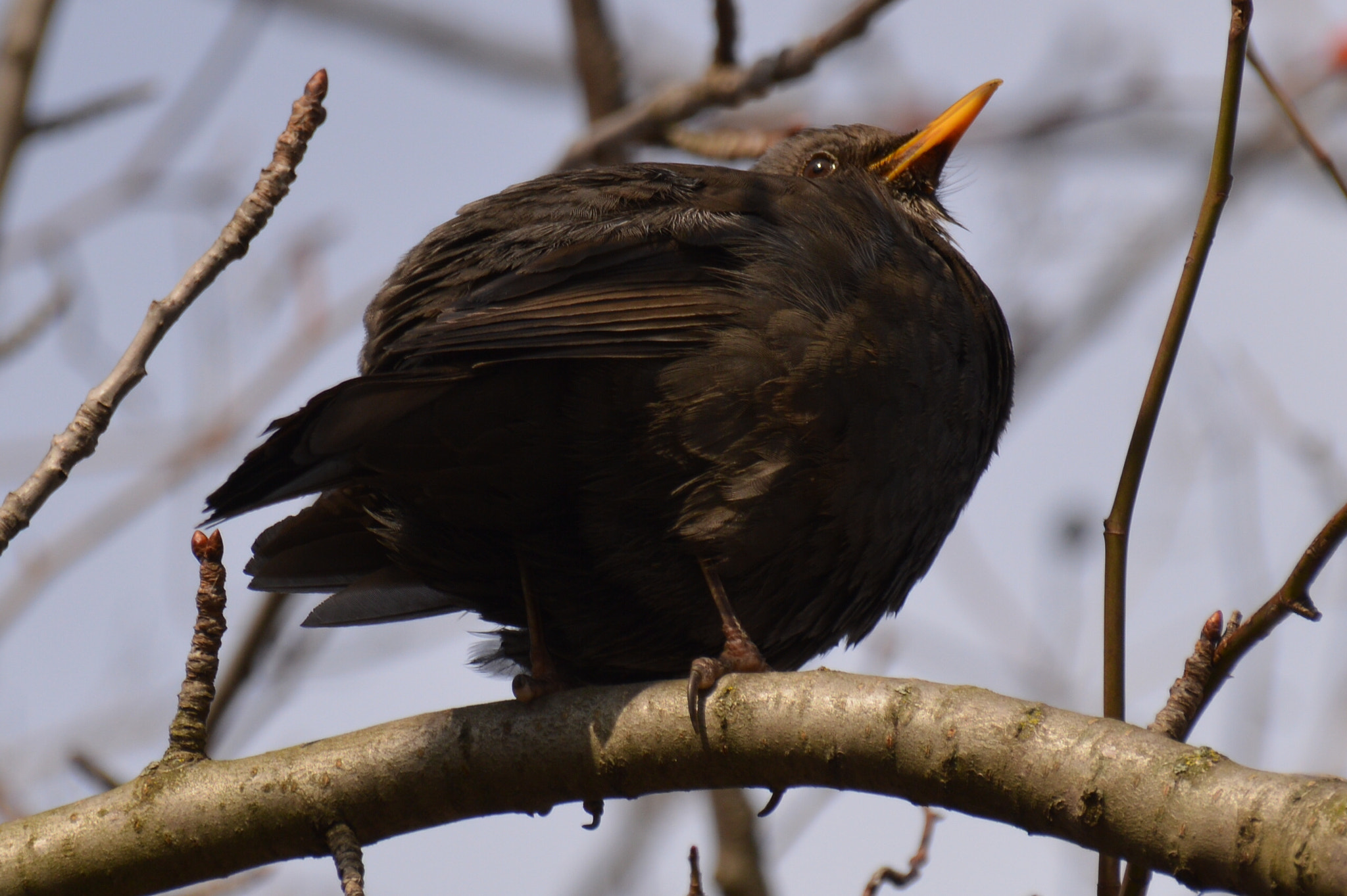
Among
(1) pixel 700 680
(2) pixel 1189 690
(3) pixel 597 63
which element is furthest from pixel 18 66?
(2) pixel 1189 690

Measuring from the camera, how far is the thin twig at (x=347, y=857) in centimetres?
240

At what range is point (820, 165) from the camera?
4.62 m

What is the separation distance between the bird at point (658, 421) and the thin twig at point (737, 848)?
81cm

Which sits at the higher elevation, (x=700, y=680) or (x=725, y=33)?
(x=725, y=33)

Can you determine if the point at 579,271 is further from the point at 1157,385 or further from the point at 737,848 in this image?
the point at 737,848

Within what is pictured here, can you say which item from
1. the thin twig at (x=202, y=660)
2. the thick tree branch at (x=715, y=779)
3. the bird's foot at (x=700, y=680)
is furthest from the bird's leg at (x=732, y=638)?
the thin twig at (x=202, y=660)

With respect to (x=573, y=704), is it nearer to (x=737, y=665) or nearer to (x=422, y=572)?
(x=737, y=665)

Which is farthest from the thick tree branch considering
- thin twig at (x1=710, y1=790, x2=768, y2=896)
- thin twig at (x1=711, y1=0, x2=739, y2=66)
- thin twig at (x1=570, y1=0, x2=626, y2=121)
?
thin twig at (x1=570, y1=0, x2=626, y2=121)

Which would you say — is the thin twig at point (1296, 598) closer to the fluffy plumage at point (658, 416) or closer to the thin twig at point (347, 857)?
the fluffy plumage at point (658, 416)

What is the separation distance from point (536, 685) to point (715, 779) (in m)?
0.83

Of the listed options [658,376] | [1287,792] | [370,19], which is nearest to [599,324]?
[658,376]

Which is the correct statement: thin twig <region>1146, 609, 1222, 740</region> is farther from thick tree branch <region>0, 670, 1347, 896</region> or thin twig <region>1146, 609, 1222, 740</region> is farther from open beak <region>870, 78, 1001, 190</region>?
open beak <region>870, 78, 1001, 190</region>

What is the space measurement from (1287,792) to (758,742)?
0.89 m

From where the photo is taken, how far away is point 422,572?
3.49 metres
